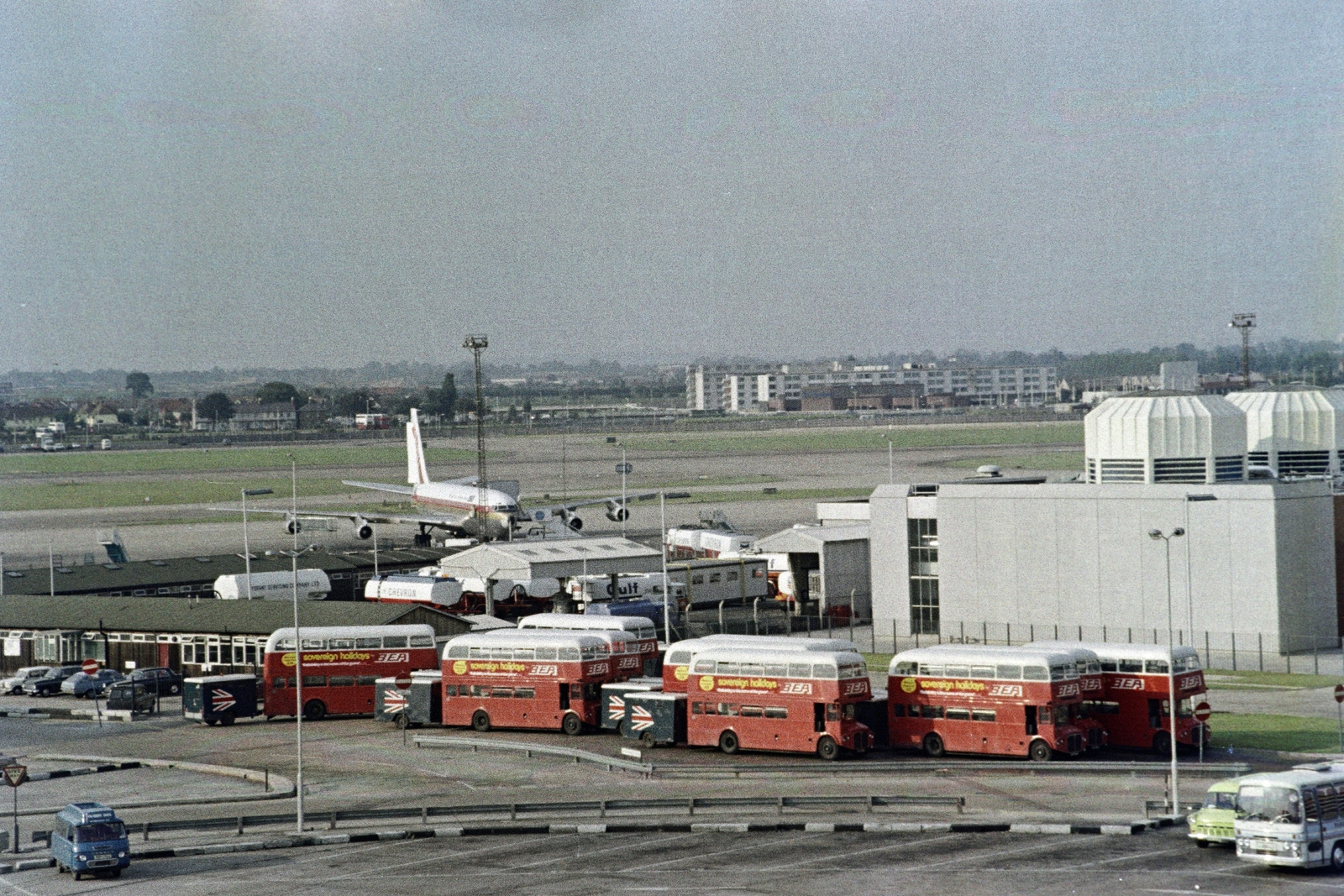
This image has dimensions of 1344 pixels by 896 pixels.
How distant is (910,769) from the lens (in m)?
53.2

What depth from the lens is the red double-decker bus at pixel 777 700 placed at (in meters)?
55.9

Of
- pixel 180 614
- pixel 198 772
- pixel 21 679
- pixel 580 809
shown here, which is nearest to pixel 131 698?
pixel 180 614

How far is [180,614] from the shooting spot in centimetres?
8275

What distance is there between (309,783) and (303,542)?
96769mm

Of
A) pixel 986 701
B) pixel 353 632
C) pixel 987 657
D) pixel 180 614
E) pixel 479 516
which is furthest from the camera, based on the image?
pixel 479 516

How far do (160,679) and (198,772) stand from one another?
75.9ft

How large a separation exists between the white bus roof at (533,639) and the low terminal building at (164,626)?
1174cm

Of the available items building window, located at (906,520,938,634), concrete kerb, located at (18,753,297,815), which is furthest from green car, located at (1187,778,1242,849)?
building window, located at (906,520,938,634)

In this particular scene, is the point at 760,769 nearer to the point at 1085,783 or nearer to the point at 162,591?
the point at 1085,783

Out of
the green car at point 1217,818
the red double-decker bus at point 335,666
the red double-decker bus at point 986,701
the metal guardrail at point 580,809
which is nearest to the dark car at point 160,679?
the red double-decker bus at point 335,666

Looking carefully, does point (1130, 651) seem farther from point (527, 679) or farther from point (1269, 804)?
point (527, 679)

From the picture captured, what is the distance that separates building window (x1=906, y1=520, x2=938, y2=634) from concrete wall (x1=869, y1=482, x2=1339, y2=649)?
55cm

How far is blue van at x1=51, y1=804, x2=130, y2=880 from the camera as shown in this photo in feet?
134

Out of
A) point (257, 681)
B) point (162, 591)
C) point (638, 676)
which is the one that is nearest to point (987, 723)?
point (638, 676)
